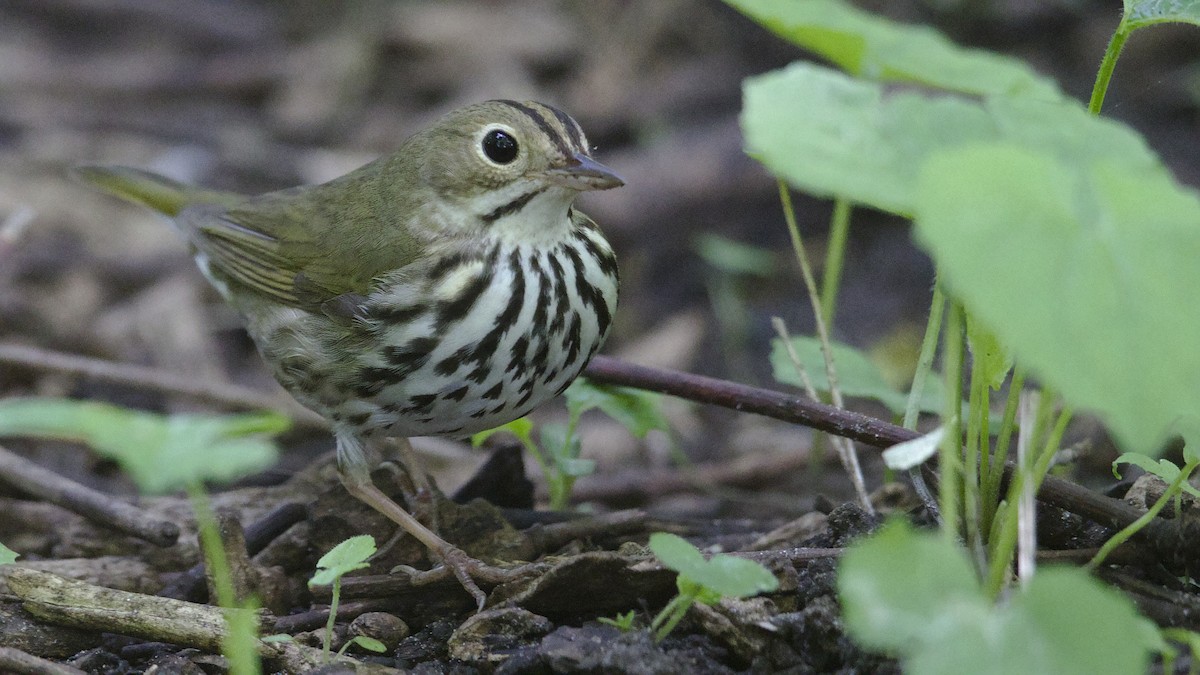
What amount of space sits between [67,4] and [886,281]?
5740 mm

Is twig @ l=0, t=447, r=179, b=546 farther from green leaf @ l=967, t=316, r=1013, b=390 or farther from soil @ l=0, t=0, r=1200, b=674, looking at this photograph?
green leaf @ l=967, t=316, r=1013, b=390

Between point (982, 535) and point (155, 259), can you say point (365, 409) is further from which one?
point (155, 259)

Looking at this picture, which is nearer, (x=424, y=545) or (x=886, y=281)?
(x=424, y=545)

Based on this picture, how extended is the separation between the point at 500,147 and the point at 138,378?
185 cm

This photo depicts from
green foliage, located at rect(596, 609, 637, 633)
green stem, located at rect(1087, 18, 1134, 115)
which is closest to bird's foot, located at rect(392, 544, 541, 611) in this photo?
green foliage, located at rect(596, 609, 637, 633)

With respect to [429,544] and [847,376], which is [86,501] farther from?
[847,376]

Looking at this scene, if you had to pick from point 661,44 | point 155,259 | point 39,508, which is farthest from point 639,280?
point 39,508

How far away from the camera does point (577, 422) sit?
3.30 m

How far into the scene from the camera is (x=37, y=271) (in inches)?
229

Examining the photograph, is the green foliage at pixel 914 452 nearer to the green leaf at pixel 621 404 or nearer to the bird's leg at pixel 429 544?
the bird's leg at pixel 429 544

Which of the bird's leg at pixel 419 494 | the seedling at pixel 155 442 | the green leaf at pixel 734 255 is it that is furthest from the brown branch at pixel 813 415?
the green leaf at pixel 734 255

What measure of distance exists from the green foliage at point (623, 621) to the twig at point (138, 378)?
6.85 ft

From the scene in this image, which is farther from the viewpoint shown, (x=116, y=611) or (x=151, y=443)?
(x=116, y=611)

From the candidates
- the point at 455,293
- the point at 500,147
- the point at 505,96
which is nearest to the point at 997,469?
the point at 455,293
